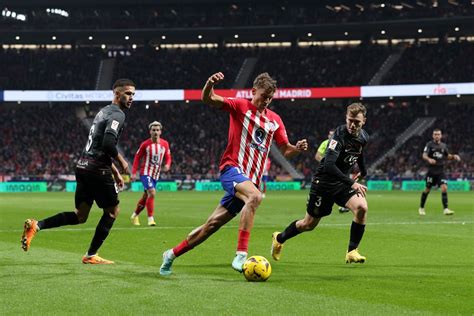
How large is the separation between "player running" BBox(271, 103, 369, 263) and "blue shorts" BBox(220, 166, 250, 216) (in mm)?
1602

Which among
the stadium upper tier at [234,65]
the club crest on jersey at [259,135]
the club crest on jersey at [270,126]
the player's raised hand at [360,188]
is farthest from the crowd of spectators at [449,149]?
the club crest on jersey at [259,135]

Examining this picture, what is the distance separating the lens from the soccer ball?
8.55 metres

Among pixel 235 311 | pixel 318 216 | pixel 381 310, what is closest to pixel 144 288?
pixel 235 311

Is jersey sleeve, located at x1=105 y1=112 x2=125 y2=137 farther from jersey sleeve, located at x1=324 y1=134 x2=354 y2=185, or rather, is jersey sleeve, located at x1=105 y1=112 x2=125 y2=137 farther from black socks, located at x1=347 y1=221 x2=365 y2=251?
black socks, located at x1=347 y1=221 x2=365 y2=251

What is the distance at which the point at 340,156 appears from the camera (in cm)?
1058

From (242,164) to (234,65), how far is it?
55.5 meters

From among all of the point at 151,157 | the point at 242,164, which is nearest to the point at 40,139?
the point at 151,157

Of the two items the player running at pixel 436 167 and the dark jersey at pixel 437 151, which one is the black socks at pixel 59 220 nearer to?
→ the player running at pixel 436 167

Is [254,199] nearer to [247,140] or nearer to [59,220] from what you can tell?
[247,140]

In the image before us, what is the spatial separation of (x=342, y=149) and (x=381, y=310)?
3.97 metres

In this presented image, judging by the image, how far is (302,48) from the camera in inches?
2611

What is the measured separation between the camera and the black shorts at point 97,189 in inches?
404

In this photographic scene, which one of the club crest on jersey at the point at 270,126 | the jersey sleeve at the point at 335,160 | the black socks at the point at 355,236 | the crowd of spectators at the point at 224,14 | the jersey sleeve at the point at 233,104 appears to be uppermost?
the crowd of spectators at the point at 224,14

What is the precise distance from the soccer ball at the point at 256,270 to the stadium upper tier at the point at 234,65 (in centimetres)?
5181
